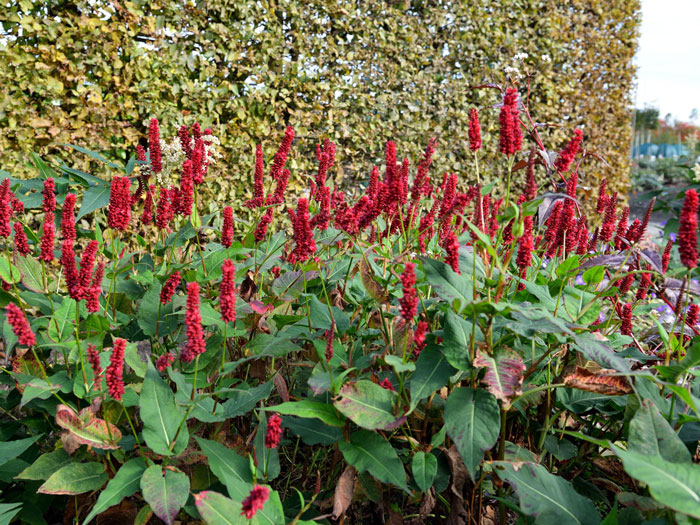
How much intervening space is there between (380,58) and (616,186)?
5882 mm

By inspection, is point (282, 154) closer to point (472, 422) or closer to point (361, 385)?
point (361, 385)

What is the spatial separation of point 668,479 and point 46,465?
1.66 meters

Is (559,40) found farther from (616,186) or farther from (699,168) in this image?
(699,168)

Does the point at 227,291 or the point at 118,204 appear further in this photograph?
the point at 118,204

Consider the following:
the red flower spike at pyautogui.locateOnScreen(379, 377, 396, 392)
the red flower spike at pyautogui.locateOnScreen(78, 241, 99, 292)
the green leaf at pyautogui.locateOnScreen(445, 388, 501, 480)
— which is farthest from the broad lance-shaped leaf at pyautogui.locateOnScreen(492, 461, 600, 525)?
the red flower spike at pyautogui.locateOnScreen(78, 241, 99, 292)

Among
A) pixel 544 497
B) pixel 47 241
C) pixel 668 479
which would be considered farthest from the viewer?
pixel 47 241

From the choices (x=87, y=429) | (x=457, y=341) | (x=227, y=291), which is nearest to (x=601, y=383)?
(x=457, y=341)

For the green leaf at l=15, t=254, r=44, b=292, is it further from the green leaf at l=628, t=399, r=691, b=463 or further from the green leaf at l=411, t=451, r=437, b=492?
the green leaf at l=628, t=399, r=691, b=463

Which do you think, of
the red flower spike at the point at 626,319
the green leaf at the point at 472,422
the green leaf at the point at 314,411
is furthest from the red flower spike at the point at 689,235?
the green leaf at the point at 314,411

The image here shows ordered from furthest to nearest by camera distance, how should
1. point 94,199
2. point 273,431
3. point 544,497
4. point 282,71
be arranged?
point 282,71 → point 94,199 → point 544,497 → point 273,431

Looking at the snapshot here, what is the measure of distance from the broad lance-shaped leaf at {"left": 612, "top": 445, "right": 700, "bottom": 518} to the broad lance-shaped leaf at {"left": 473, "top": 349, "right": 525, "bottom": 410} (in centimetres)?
27

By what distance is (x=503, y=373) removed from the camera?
1307 mm

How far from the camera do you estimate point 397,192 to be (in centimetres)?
173

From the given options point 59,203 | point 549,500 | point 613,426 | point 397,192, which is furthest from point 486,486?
point 59,203
